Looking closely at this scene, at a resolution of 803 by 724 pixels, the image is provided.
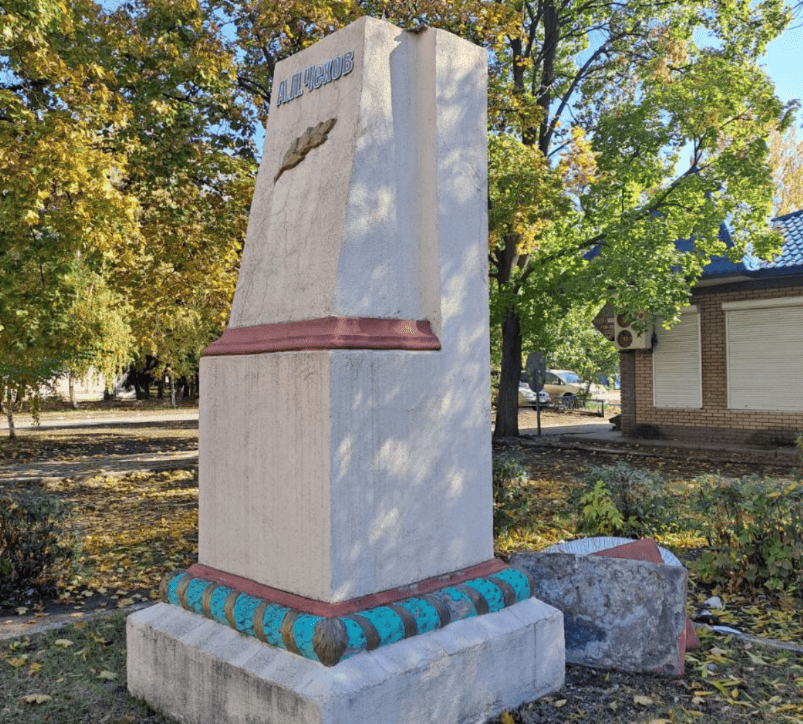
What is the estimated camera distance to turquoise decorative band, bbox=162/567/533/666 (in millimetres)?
3135

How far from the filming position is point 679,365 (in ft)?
54.9

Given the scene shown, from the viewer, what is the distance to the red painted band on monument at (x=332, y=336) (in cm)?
334

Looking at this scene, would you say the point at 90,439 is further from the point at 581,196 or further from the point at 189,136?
the point at 581,196

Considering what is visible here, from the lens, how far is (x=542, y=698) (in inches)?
146

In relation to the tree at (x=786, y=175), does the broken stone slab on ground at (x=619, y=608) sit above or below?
below

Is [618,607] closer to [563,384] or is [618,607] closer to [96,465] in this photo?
[96,465]

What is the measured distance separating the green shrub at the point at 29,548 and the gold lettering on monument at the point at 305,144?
3435 millimetres

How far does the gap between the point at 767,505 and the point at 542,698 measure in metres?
2.57

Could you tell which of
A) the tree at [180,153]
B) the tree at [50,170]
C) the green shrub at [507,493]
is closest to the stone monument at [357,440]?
the green shrub at [507,493]

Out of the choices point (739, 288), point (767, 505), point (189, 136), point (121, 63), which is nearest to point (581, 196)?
point (739, 288)

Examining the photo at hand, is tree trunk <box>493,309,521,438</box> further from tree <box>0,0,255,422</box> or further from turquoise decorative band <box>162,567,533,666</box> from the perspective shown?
turquoise decorative band <box>162,567,533,666</box>

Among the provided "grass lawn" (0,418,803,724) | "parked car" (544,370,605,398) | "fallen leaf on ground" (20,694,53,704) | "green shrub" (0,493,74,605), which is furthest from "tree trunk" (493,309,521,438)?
"parked car" (544,370,605,398)

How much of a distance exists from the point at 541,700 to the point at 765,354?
1328 cm

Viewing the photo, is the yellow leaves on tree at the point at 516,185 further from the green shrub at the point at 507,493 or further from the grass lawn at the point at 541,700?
the green shrub at the point at 507,493
